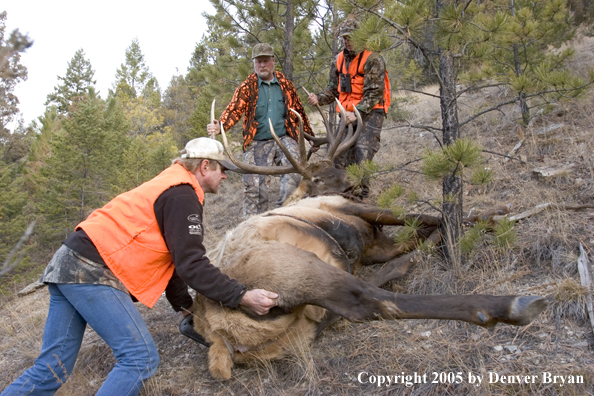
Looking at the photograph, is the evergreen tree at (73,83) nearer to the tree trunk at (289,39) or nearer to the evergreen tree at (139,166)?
the evergreen tree at (139,166)

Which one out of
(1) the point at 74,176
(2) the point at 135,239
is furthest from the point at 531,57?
(1) the point at 74,176

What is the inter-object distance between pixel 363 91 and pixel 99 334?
3.96 m

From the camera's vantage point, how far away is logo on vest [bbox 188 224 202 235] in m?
2.59

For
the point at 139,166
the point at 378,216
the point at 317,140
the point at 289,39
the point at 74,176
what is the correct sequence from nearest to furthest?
the point at 378,216, the point at 317,140, the point at 289,39, the point at 74,176, the point at 139,166

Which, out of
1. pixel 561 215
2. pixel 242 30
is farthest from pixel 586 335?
pixel 242 30

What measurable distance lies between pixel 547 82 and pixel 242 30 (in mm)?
6107

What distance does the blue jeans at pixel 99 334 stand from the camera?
248 cm

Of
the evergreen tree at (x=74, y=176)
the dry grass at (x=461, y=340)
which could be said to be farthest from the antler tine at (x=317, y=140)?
the evergreen tree at (x=74, y=176)

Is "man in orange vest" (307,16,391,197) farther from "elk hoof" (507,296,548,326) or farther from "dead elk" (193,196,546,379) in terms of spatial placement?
"elk hoof" (507,296,548,326)

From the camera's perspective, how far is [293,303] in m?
2.82

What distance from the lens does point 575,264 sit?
305 centimetres

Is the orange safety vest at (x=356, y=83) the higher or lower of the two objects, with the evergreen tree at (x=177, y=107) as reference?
lower

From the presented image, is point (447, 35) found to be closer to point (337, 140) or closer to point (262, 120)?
point (337, 140)

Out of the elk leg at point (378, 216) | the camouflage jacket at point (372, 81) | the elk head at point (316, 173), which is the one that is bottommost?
the elk leg at point (378, 216)
